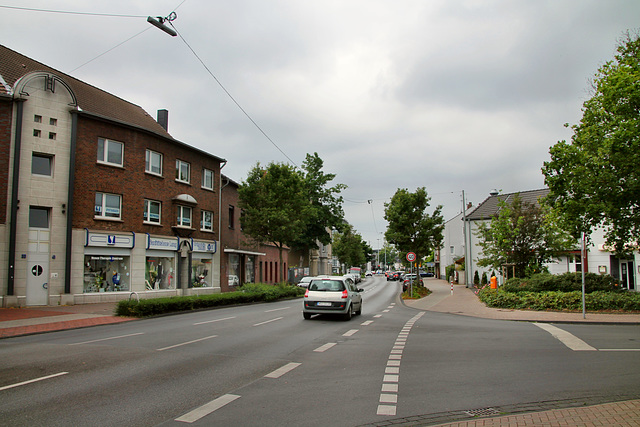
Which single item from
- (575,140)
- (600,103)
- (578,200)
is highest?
(600,103)

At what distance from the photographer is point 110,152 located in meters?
25.7

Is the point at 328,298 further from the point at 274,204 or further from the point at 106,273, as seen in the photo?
the point at 274,204

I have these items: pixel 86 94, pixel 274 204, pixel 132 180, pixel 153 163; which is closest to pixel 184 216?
pixel 153 163

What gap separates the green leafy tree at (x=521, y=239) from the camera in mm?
25406

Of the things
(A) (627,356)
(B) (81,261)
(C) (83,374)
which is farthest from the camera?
(B) (81,261)

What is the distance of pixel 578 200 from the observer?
19.8 meters

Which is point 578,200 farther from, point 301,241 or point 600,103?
point 301,241

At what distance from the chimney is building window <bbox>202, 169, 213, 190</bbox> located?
4931 millimetres

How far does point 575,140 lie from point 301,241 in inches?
1361

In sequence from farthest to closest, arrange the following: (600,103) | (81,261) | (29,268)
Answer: (81,261)
(29,268)
(600,103)

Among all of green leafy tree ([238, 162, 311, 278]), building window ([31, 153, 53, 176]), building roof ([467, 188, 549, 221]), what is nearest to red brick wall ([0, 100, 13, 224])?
building window ([31, 153, 53, 176])

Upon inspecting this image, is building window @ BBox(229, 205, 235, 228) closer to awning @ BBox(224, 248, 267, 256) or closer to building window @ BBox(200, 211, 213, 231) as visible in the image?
awning @ BBox(224, 248, 267, 256)

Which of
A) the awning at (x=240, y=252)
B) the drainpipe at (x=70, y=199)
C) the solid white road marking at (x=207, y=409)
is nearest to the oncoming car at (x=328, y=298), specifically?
the solid white road marking at (x=207, y=409)

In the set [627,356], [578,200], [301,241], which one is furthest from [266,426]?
[301,241]
